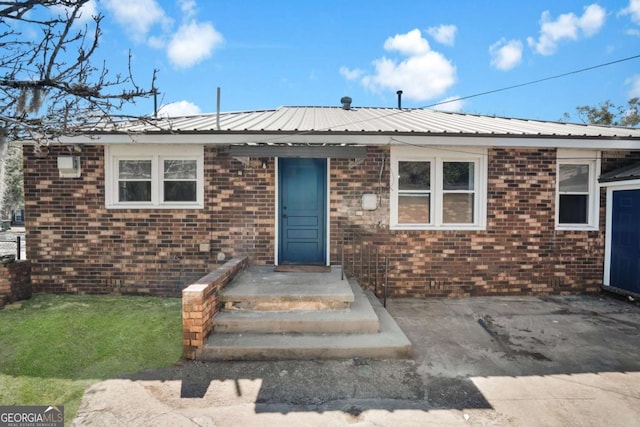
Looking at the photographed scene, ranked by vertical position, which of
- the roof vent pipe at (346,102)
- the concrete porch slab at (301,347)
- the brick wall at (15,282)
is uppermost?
the roof vent pipe at (346,102)

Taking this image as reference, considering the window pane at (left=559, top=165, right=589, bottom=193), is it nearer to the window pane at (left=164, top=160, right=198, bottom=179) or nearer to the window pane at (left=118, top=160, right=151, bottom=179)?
the window pane at (left=164, top=160, right=198, bottom=179)

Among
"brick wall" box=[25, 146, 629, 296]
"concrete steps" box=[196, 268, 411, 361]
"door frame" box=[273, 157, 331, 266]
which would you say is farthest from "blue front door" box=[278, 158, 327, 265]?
"concrete steps" box=[196, 268, 411, 361]

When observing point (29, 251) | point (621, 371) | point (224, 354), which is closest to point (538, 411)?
point (621, 371)

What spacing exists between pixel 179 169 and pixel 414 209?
4703 mm

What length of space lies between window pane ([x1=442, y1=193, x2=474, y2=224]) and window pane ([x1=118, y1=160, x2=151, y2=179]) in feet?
19.4

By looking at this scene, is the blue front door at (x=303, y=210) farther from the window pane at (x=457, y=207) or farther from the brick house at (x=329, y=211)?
the window pane at (x=457, y=207)

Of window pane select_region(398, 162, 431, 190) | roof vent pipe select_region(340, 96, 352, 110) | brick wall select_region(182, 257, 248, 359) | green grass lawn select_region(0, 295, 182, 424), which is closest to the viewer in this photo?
green grass lawn select_region(0, 295, 182, 424)

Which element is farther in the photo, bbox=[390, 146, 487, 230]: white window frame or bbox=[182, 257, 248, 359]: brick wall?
bbox=[390, 146, 487, 230]: white window frame

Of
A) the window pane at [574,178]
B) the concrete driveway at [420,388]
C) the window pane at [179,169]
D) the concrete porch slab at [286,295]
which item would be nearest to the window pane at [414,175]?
the concrete porch slab at [286,295]

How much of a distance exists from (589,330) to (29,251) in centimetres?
969

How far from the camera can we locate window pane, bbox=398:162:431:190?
668cm

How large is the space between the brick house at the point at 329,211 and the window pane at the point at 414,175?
0.02 meters

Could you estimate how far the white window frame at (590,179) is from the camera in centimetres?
674

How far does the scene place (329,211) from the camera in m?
6.55
